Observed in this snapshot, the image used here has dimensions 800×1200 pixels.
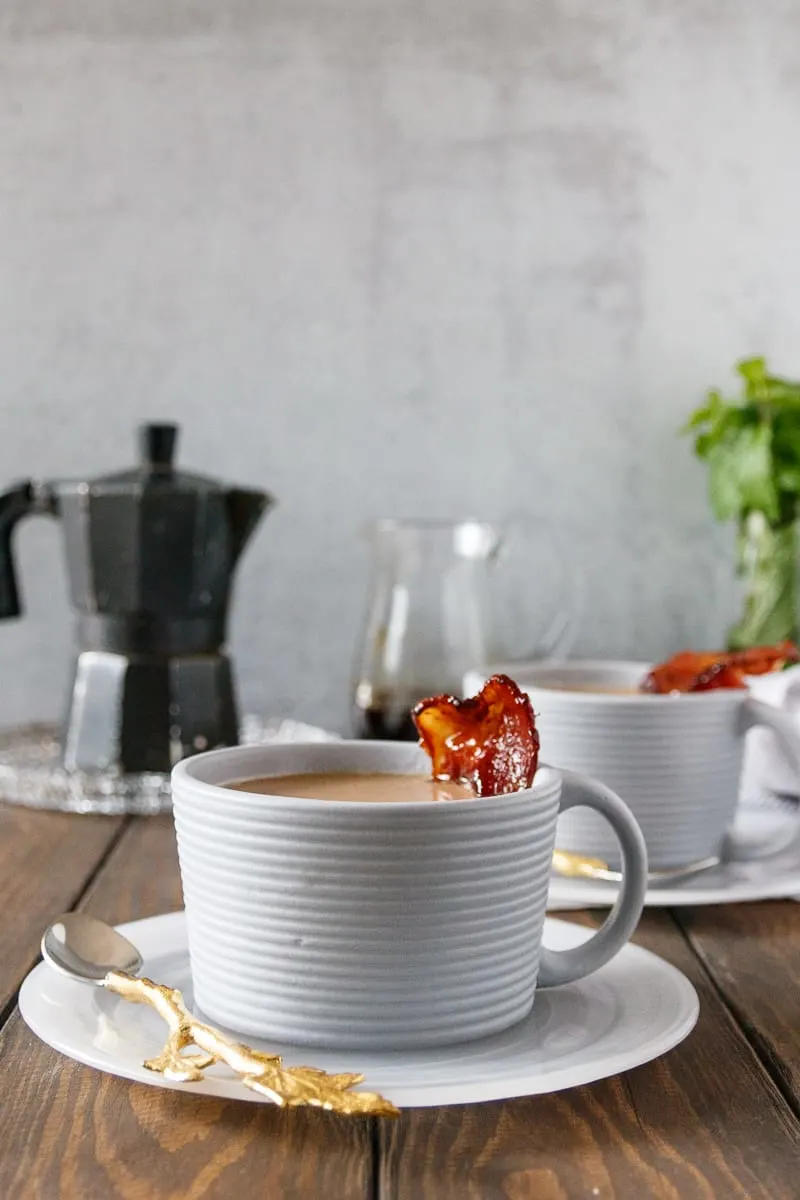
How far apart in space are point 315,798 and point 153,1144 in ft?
0.49

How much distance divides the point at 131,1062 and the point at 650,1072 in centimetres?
19

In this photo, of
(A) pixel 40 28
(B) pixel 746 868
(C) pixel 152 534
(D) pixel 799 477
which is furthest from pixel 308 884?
(A) pixel 40 28

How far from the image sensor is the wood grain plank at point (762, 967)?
1.76 feet

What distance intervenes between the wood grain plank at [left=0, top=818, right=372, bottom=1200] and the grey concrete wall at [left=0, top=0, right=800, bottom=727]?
1018 millimetres

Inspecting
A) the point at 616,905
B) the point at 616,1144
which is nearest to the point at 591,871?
the point at 616,905

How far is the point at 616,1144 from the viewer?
0.44 m

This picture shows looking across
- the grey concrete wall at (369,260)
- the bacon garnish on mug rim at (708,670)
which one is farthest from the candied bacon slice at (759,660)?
the grey concrete wall at (369,260)

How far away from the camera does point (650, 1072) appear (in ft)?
1.64

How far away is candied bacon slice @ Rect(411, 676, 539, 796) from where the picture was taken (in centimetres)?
55

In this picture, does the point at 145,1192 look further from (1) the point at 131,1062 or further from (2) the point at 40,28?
(2) the point at 40,28

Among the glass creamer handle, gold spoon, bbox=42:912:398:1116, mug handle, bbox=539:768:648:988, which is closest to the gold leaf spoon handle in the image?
gold spoon, bbox=42:912:398:1116

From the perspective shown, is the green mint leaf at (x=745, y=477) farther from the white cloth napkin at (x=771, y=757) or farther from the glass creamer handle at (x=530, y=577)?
the white cloth napkin at (x=771, y=757)

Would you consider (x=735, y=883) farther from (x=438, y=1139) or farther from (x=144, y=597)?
(x=144, y=597)

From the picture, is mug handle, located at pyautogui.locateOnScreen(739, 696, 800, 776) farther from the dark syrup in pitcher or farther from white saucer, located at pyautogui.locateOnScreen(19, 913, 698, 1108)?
the dark syrup in pitcher
